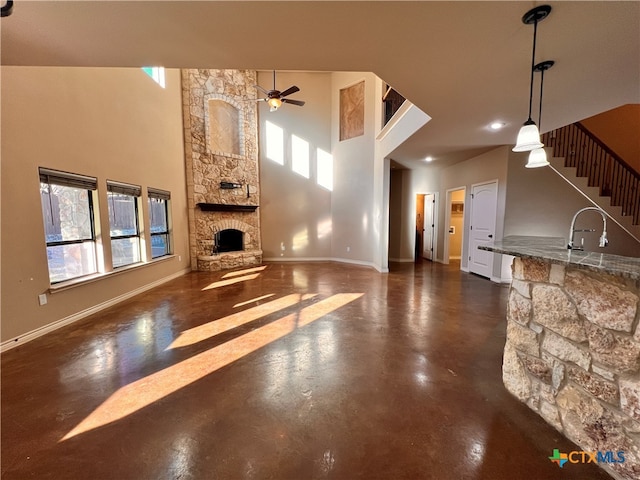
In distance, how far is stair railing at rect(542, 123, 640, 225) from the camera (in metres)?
4.90

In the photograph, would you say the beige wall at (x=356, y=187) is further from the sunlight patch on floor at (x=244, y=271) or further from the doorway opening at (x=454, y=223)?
the sunlight patch on floor at (x=244, y=271)

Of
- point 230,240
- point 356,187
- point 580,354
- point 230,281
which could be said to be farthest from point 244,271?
point 580,354

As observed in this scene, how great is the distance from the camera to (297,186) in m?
7.85

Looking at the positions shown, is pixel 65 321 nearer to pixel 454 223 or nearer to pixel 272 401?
pixel 272 401

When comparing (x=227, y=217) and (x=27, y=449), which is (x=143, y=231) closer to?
(x=227, y=217)

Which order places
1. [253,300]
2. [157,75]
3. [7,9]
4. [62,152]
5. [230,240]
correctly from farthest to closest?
1. [230,240]
2. [157,75]
3. [253,300]
4. [62,152]
5. [7,9]

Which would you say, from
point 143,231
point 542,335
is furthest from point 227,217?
point 542,335

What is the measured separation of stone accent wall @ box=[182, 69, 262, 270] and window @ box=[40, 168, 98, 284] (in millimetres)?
2712

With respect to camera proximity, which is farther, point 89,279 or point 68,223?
point 89,279

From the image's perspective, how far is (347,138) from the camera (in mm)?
7562

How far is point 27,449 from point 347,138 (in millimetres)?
7731

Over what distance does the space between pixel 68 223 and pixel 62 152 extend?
34.4 inches

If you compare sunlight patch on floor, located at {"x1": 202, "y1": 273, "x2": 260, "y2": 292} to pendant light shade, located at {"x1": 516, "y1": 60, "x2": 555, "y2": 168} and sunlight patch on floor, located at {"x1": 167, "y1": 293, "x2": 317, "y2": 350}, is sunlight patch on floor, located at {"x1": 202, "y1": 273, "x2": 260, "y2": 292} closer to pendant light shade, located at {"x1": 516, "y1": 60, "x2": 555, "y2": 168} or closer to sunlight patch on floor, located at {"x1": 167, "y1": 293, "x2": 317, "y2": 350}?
sunlight patch on floor, located at {"x1": 167, "y1": 293, "x2": 317, "y2": 350}

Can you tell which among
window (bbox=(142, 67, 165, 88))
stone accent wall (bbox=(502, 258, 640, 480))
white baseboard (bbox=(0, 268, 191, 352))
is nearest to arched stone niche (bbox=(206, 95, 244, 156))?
window (bbox=(142, 67, 165, 88))
